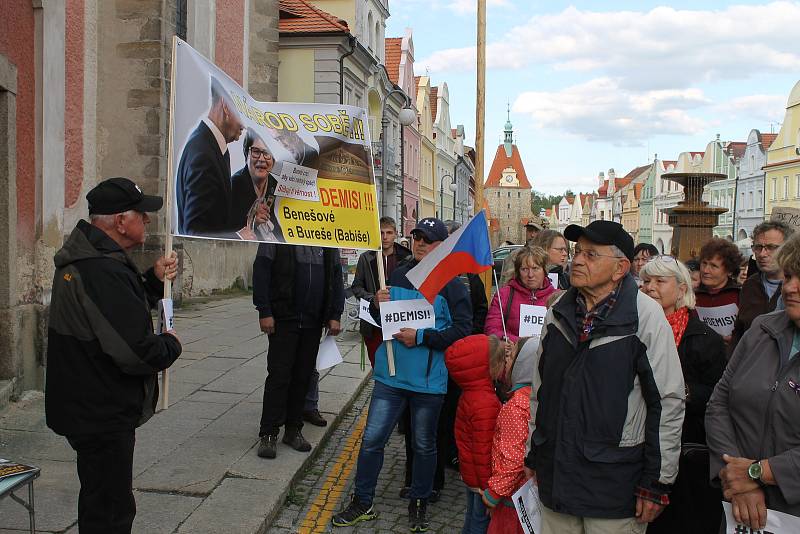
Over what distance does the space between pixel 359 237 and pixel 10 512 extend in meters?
2.90

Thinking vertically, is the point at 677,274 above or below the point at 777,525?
above

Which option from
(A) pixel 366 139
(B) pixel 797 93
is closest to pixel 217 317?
(A) pixel 366 139

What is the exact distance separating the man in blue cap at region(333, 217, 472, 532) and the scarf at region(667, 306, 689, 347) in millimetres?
1463

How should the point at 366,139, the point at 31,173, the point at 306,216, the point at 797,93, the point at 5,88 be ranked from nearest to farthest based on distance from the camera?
the point at 306,216
the point at 366,139
the point at 5,88
the point at 31,173
the point at 797,93

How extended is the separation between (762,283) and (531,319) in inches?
65.5

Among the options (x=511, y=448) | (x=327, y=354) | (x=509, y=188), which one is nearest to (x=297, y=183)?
(x=327, y=354)

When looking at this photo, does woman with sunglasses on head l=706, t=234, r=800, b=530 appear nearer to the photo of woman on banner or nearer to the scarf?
the scarf

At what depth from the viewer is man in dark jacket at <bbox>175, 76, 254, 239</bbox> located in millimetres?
4816

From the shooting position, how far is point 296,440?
6438mm

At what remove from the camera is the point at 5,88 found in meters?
7.41

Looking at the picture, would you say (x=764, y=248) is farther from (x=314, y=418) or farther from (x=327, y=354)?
(x=314, y=418)

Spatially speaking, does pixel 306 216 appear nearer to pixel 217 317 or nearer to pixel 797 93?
pixel 217 317

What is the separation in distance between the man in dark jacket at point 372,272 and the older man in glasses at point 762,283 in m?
2.63

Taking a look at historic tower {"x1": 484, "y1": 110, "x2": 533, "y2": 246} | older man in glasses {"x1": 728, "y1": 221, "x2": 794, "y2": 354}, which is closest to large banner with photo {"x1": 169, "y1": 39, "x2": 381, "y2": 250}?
older man in glasses {"x1": 728, "y1": 221, "x2": 794, "y2": 354}
